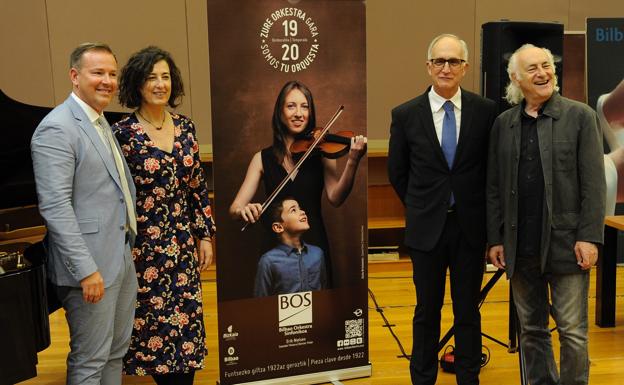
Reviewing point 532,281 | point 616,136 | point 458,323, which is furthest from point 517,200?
point 616,136

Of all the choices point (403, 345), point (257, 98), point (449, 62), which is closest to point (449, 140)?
point (449, 62)

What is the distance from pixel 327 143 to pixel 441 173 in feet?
2.09

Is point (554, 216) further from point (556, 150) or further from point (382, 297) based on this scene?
point (382, 297)

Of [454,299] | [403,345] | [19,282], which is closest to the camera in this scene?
[19,282]

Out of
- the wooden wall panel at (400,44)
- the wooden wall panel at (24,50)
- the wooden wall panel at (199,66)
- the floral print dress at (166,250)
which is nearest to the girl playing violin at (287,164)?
the floral print dress at (166,250)

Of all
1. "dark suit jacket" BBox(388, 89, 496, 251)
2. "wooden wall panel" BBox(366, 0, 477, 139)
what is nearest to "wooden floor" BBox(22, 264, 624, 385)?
"dark suit jacket" BBox(388, 89, 496, 251)

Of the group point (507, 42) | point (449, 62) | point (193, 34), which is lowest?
point (449, 62)

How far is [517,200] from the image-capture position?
2.72 metres

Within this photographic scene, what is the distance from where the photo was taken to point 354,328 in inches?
134

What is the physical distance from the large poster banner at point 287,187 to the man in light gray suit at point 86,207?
27.6 inches

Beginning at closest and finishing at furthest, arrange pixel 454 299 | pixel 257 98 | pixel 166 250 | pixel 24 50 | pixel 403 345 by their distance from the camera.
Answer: pixel 166 250 < pixel 454 299 < pixel 257 98 < pixel 403 345 < pixel 24 50

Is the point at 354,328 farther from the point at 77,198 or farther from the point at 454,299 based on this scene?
the point at 77,198

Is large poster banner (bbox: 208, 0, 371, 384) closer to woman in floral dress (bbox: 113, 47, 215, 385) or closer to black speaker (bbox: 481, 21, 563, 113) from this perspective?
woman in floral dress (bbox: 113, 47, 215, 385)

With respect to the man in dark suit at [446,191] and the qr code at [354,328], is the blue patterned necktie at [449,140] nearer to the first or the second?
the man in dark suit at [446,191]
